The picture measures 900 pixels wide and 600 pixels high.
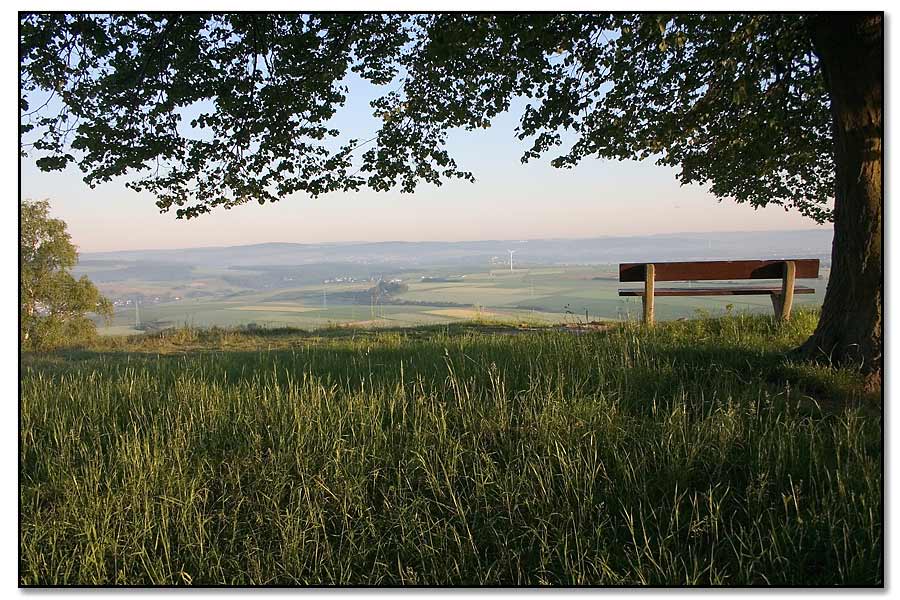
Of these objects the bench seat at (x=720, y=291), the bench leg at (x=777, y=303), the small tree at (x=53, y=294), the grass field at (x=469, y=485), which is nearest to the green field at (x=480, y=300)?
the bench seat at (x=720, y=291)

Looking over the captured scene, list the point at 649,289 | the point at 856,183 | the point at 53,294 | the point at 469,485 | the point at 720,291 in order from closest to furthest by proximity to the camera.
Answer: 1. the point at 469,485
2. the point at 856,183
3. the point at 649,289
4. the point at 720,291
5. the point at 53,294

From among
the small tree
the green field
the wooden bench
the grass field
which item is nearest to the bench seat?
the wooden bench

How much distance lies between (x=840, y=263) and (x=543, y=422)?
10.2 ft

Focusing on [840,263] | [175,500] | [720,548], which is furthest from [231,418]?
[840,263]

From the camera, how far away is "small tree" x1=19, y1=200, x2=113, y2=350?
6.29 metres

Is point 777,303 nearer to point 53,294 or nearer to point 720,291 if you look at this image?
point 720,291

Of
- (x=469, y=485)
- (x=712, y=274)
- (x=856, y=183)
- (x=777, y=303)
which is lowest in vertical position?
(x=469, y=485)

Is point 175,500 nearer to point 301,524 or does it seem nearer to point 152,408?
point 301,524

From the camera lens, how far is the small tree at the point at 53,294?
6285 millimetres

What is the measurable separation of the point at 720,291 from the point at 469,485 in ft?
21.5

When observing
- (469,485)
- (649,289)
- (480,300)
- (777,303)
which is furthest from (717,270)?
(469,485)

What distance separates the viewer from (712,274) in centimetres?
863

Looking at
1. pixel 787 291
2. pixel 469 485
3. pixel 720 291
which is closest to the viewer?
pixel 469 485

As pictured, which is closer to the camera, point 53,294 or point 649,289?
point 649,289
